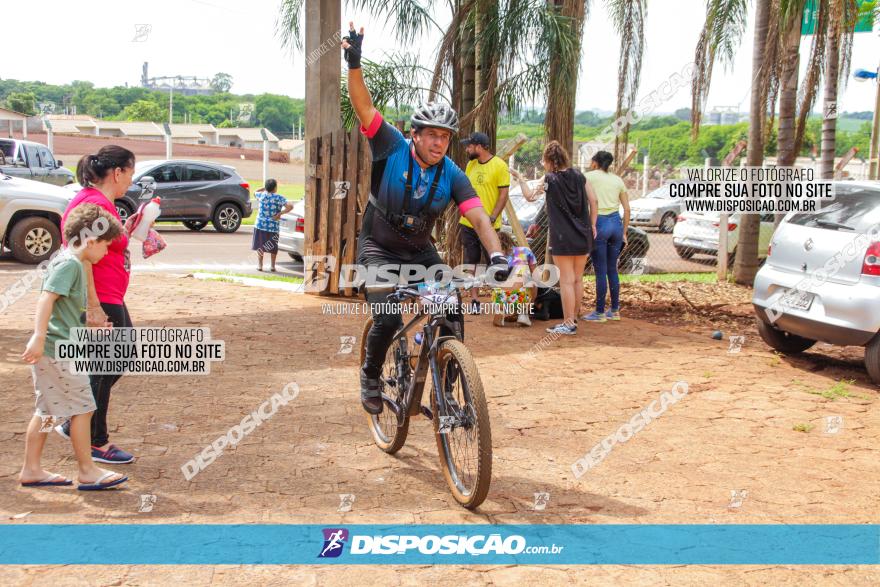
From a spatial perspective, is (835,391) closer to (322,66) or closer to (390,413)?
(390,413)

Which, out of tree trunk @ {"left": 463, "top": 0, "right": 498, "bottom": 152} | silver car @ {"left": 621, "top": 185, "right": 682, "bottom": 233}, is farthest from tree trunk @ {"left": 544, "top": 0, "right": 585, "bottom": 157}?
silver car @ {"left": 621, "top": 185, "right": 682, "bottom": 233}

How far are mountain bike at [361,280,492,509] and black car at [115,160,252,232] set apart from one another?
16.0 metres

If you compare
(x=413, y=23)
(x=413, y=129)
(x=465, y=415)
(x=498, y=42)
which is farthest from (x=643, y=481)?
(x=413, y=23)

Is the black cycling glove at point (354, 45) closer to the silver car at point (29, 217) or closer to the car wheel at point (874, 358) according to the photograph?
the car wheel at point (874, 358)

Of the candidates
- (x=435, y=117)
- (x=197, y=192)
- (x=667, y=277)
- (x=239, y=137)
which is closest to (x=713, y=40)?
(x=667, y=277)

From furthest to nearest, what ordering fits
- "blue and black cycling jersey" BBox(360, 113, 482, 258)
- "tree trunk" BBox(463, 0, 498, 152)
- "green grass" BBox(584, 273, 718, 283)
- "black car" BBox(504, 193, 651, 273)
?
1. "green grass" BBox(584, 273, 718, 283)
2. "black car" BBox(504, 193, 651, 273)
3. "tree trunk" BBox(463, 0, 498, 152)
4. "blue and black cycling jersey" BBox(360, 113, 482, 258)

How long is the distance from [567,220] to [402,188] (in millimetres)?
4224

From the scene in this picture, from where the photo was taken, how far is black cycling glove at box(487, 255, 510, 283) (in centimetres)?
428

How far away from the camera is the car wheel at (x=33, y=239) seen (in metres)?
13.3

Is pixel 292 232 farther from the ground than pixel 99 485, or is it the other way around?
pixel 292 232

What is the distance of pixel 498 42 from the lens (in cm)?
1072

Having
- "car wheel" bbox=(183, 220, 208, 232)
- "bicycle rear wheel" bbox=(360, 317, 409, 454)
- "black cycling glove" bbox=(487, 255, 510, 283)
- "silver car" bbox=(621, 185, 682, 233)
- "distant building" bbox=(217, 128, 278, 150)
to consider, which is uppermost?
"distant building" bbox=(217, 128, 278, 150)

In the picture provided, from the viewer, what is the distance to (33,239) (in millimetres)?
13461

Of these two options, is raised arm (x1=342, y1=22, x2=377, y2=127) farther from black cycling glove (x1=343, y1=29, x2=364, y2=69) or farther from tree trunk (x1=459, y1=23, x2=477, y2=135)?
tree trunk (x1=459, y1=23, x2=477, y2=135)
